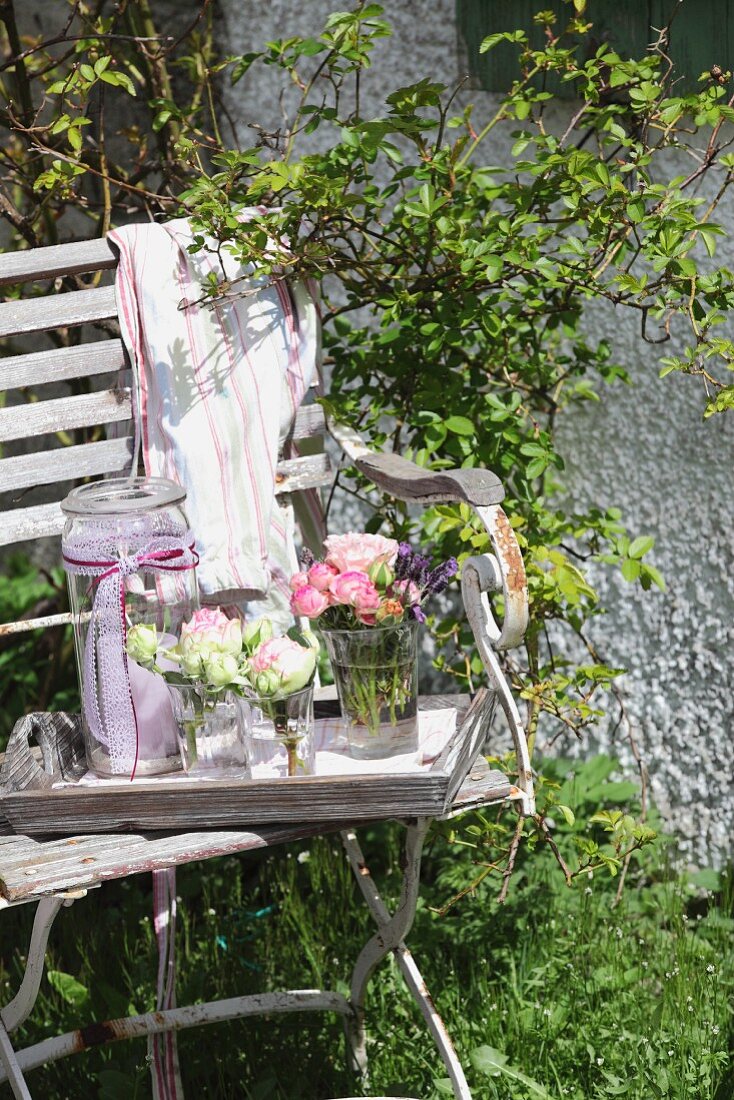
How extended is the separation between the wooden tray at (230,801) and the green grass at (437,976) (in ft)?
2.33

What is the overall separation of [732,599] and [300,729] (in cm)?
128

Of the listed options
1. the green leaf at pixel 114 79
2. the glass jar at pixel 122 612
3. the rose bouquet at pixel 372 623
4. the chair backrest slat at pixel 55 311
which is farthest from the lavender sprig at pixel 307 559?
the green leaf at pixel 114 79

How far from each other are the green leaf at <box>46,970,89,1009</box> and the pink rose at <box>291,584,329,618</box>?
1.13 m

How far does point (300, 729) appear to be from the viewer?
1.51m

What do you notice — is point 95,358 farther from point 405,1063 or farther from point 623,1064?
point 623,1064

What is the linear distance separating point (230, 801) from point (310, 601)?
10.2 inches

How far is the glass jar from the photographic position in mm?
1597

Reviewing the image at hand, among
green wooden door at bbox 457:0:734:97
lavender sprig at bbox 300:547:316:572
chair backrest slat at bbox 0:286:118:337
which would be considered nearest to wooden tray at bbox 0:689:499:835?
lavender sprig at bbox 300:547:316:572

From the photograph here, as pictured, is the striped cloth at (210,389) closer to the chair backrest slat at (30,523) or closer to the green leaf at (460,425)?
the chair backrest slat at (30,523)

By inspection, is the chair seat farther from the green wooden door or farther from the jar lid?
the green wooden door

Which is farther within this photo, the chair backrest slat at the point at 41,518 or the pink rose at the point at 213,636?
the chair backrest slat at the point at 41,518

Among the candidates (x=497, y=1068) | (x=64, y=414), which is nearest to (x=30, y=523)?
(x=64, y=414)

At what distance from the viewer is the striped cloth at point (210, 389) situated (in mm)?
1956

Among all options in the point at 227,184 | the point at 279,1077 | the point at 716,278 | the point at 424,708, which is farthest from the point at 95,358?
the point at 279,1077
